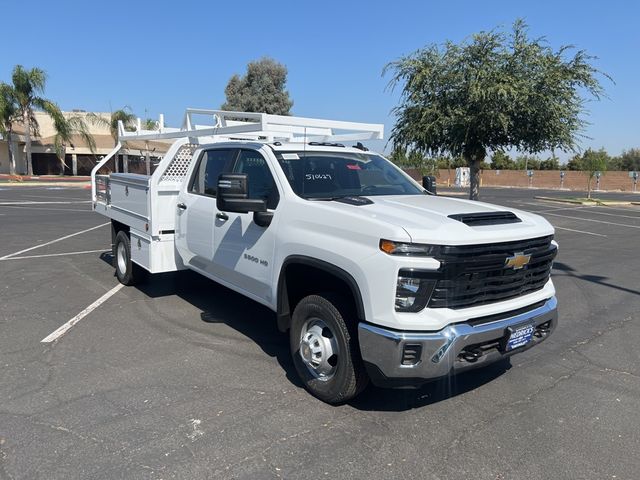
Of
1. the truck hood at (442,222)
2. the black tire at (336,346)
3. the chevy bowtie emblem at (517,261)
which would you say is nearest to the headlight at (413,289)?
the truck hood at (442,222)

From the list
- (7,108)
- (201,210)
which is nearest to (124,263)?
(201,210)

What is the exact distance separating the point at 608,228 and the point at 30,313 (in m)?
17.6

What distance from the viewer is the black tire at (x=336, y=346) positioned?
3670mm

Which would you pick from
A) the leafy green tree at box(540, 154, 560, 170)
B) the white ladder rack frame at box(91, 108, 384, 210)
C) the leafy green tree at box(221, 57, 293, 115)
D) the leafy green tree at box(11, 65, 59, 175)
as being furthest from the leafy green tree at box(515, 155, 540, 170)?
the white ladder rack frame at box(91, 108, 384, 210)

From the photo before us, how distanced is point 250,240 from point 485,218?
204 cm

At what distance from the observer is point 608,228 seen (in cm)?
1753

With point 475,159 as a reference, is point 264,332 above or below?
below

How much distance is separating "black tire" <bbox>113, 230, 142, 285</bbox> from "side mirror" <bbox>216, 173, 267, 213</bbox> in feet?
11.3

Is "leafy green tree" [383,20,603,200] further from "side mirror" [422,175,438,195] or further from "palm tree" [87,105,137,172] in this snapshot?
"palm tree" [87,105,137,172]

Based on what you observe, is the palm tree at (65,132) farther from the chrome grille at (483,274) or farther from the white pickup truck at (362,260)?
the chrome grille at (483,274)

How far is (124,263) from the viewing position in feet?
24.2

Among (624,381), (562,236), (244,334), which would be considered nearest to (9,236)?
(244,334)

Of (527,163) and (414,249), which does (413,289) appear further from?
(527,163)

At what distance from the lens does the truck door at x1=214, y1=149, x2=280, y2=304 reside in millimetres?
4426
